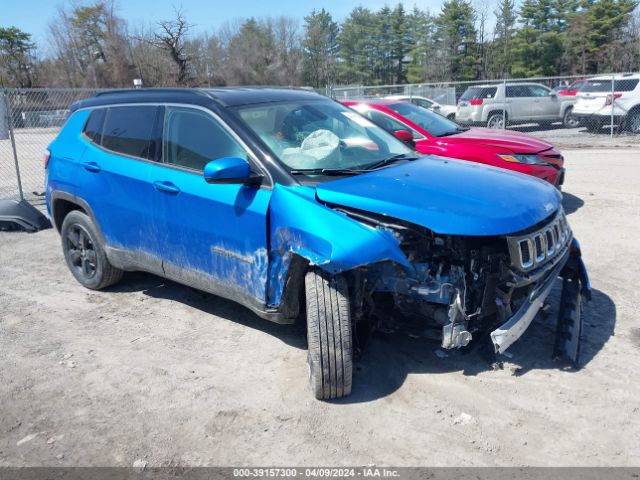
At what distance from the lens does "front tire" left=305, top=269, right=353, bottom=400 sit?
11.2 ft

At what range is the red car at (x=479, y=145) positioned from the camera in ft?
23.7

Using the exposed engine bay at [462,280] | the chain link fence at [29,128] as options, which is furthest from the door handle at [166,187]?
the chain link fence at [29,128]

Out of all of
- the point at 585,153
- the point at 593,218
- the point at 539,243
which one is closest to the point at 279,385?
the point at 539,243

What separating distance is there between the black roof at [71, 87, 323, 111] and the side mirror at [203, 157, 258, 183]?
0.72 meters

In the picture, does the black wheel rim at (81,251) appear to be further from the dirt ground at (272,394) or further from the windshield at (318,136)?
the windshield at (318,136)

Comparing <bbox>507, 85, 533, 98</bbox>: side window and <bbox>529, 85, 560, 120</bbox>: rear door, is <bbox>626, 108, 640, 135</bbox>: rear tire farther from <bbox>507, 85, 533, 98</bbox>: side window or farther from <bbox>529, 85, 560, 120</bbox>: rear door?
<bbox>507, 85, 533, 98</bbox>: side window

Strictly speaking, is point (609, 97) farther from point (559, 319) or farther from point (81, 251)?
point (81, 251)

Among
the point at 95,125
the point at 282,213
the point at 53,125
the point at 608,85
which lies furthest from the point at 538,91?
the point at 282,213

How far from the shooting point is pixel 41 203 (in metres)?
10.0

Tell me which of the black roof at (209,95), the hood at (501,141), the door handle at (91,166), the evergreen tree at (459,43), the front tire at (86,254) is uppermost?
the evergreen tree at (459,43)

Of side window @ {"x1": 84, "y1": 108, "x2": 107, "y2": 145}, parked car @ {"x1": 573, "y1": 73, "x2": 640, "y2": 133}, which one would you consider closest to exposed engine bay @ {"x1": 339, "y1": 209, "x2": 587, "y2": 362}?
side window @ {"x1": 84, "y1": 108, "x2": 107, "y2": 145}

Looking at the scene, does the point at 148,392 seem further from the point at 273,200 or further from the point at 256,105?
the point at 256,105

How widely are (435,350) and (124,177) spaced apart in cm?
281

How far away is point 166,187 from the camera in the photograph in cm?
434
